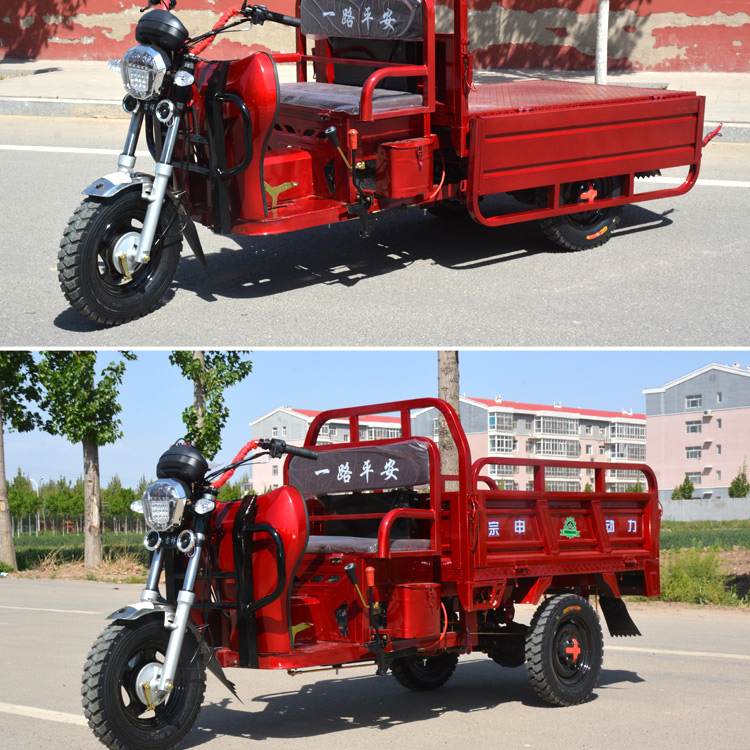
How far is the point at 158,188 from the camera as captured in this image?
670 cm

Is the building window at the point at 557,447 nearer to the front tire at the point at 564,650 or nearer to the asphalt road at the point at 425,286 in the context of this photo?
the asphalt road at the point at 425,286

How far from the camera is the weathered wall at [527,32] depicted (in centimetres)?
1798

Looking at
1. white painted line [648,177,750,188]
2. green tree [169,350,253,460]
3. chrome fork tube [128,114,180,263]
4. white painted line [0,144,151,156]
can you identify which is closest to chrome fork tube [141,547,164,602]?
chrome fork tube [128,114,180,263]

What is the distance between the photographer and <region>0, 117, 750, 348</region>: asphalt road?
23.7 ft

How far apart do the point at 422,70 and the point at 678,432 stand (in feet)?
204

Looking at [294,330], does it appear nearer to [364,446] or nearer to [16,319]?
[364,446]

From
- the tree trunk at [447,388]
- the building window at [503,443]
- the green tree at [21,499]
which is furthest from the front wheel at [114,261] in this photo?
the building window at [503,443]

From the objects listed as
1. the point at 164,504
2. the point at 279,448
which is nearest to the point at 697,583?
the point at 279,448

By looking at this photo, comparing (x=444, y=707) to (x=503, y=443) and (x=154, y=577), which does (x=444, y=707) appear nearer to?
(x=154, y=577)

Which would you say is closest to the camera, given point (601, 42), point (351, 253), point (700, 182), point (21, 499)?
point (351, 253)

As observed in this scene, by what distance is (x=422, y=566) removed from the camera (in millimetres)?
5910

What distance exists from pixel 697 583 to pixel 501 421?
52.2 metres

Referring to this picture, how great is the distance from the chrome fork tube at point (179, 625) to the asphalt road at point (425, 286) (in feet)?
7.72

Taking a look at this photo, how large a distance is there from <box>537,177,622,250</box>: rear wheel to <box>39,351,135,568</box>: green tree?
10.7 meters
